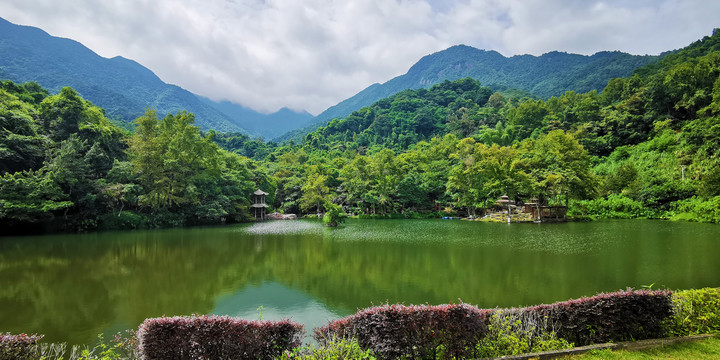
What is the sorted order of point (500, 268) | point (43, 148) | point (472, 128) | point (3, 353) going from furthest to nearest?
point (472, 128)
point (43, 148)
point (500, 268)
point (3, 353)

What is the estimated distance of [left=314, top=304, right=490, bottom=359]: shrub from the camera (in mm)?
3842

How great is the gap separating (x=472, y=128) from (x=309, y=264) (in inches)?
2083

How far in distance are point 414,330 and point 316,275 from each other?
710 cm

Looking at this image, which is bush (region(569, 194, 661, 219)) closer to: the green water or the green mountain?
the green water

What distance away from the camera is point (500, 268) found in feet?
33.9

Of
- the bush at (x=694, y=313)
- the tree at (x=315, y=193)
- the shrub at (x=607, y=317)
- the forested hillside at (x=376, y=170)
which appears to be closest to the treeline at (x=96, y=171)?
the forested hillside at (x=376, y=170)

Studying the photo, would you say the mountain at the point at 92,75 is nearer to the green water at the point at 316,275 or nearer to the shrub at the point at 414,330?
the green water at the point at 316,275

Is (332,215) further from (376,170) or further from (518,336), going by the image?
(518,336)

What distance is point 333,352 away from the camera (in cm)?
361

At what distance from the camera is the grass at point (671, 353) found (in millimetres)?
3812

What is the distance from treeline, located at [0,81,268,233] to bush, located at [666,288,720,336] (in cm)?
2881

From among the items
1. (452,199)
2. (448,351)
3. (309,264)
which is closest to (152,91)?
(452,199)

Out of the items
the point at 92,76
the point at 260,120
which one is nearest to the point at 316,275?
the point at 92,76

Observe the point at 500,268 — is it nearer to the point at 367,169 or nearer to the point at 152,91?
the point at 367,169
